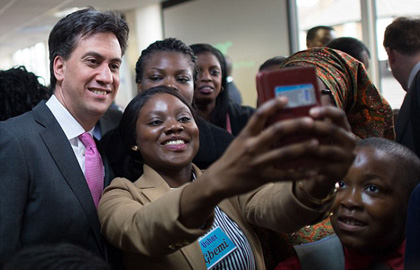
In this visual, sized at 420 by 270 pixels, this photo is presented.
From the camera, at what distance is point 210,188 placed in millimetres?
1112

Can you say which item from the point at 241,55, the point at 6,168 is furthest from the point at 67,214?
the point at 241,55

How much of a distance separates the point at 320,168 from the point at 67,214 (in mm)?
933

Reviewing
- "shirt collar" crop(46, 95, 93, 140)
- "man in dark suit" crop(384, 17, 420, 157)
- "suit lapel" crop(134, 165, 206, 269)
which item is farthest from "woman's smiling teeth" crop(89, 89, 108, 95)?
"man in dark suit" crop(384, 17, 420, 157)

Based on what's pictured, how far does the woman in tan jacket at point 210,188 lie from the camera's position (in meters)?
1.00

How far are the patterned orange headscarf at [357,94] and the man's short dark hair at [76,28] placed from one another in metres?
0.66

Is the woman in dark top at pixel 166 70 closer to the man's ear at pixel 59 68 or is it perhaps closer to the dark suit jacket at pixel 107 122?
the man's ear at pixel 59 68

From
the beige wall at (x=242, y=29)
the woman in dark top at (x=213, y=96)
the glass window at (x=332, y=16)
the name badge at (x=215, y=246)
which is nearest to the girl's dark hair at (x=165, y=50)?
the woman in dark top at (x=213, y=96)

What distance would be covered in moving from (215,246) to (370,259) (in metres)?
0.47

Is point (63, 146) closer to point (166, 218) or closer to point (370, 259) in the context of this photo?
point (166, 218)

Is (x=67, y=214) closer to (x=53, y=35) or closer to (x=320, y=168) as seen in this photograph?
(x=53, y=35)

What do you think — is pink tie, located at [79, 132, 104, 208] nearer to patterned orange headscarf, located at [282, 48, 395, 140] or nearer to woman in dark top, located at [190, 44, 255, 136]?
patterned orange headscarf, located at [282, 48, 395, 140]

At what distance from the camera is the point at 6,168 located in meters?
1.61

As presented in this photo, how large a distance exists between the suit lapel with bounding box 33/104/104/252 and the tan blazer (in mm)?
88

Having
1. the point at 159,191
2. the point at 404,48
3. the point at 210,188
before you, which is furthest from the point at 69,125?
the point at 404,48
